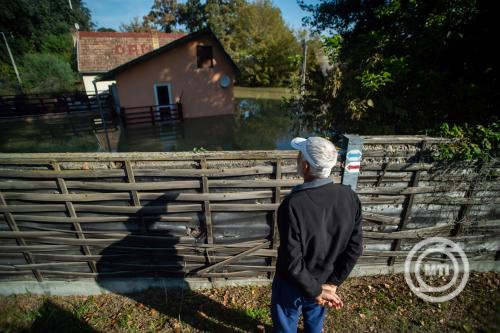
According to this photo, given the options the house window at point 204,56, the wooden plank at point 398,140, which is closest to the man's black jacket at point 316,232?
the wooden plank at point 398,140

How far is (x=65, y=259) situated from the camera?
12.5 ft

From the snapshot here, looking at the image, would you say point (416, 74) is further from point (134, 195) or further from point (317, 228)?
point (134, 195)

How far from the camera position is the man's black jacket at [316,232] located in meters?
1.95

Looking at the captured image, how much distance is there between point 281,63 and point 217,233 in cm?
3347

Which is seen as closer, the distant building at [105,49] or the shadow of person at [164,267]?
the shadow of person at [164,267]

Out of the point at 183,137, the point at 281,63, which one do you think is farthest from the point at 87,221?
the point at 281,63

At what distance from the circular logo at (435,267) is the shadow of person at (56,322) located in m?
4.61

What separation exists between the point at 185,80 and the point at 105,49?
9563mm

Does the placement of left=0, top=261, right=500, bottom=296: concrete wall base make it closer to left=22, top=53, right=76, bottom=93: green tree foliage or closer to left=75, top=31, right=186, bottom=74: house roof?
left=75, top=31, right=186, bottom=74: house roof

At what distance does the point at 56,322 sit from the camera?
3588 millimetres

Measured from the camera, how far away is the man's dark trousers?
241 centimetres

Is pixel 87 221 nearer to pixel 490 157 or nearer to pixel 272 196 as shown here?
pixel 272 196

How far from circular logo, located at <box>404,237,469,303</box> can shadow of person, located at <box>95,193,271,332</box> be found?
2.44 m

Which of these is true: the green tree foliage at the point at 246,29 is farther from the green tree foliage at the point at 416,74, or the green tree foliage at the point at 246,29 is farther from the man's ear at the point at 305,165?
the man's ear at the point at 305,165
